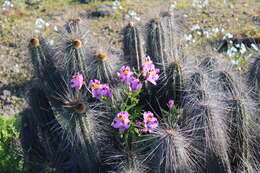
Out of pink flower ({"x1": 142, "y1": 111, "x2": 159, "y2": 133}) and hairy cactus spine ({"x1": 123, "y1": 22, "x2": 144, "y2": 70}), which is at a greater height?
hairy cactus spine ({"x1": 123, "y1": 22, "x2": 144, "y2": 70})

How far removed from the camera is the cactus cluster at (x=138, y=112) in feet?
10.5

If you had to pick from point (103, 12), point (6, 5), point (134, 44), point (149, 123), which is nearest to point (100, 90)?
point (149, 123)

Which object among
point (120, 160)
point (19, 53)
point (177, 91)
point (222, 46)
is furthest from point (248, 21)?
point (120, 160)

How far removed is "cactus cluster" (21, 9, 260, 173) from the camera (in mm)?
3207

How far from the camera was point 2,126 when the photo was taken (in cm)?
571

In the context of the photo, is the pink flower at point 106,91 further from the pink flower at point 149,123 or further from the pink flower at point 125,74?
the pink flower at point 149,123

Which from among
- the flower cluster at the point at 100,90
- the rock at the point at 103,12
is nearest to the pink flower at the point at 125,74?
the flower cluster at the point at 100,90

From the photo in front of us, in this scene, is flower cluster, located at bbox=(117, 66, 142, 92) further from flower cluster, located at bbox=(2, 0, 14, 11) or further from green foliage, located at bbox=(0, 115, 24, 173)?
Result: flower cluster, located at bbox=(2, 0, 14, 11)

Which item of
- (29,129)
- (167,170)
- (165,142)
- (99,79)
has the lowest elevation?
(29,129)

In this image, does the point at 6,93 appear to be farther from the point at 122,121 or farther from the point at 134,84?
the point at 122,121

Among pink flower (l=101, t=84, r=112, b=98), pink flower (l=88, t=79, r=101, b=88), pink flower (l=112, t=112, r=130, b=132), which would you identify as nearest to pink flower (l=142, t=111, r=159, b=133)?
pink flower (l=112, t=112, r=130, b=132)

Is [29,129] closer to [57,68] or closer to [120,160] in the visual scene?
[57,68]

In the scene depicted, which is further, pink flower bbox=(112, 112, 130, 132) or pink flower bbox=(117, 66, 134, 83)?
pink flower bbox=(117, 66, 134, 83)

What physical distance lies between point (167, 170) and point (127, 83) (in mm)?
946
